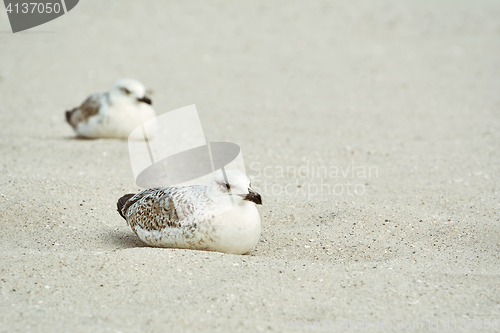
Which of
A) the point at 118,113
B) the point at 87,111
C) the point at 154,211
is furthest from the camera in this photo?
the point at 87,111

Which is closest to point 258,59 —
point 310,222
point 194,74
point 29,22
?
point 194,74

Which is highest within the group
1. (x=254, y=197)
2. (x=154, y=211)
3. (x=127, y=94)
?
(x=254, y=197)

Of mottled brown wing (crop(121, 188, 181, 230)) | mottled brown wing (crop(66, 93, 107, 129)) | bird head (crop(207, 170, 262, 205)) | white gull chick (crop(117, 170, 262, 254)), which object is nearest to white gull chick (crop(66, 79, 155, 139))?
mottled brown wing (crop(66, 93, 107, 129))

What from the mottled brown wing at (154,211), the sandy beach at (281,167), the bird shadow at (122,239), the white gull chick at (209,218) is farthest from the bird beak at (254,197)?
the bird shadow at (122,239)

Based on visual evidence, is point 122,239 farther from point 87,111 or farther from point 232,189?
point 87,111

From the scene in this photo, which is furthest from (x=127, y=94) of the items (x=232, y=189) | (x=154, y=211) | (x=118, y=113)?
(x=232, y=189)

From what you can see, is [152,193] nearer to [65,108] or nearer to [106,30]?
[65,108]

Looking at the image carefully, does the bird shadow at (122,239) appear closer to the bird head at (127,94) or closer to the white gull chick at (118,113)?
the white gull chick at (118,113)
